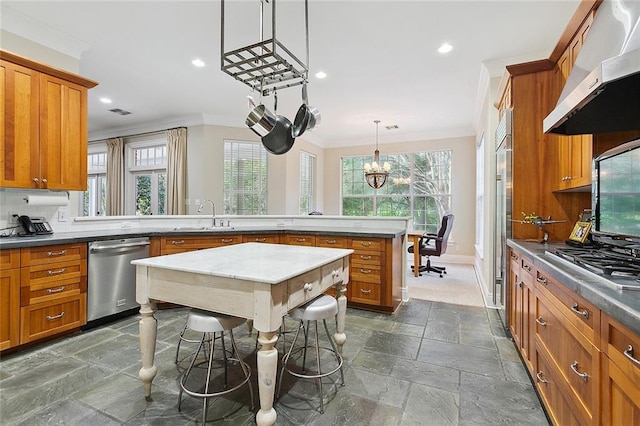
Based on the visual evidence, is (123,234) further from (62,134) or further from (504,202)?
(504,202)

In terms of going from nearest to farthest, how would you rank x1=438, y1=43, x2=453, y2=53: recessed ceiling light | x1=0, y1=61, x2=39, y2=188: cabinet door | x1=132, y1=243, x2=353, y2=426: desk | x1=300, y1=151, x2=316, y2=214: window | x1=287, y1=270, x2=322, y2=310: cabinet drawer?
x1=132, y1=243, x2=353, y2=426: desk → x1=287, y1=270, x2=322, y2=310: cabinet drawer → x1=0, y1=61, x2=39, y2=188: cabinet door → x1=438, y1=43, x2=453, y2=53: recessed ceiling light → x1=300, y1=151, x2=316, y2=214: window

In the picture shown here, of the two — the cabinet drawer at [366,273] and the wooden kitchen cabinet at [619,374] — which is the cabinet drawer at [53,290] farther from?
the wooden kitchen cabinet at [619,374]

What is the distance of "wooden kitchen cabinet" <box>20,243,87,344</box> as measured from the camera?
7.80 feet

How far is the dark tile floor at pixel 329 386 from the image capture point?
5.42 feet

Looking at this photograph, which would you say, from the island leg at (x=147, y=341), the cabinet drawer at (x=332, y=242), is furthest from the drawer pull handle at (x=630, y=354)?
the cabinet drawer at (x=332, y=242)

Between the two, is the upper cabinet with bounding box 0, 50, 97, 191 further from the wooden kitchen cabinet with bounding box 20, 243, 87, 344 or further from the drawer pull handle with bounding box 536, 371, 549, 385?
the drawer pull handle with bounding box 536, 371, 549, 385

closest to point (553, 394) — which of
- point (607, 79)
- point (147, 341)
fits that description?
point (607, 79)

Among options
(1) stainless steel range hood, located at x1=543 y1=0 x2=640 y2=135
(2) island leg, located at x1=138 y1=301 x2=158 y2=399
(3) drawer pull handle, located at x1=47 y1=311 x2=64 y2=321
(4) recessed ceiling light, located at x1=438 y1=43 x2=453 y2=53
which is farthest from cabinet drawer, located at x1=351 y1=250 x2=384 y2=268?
(3) drawer pull handle, located at x1=47 y1=311 x2=64 y2=321

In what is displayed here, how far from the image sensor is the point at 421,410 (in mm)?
1727

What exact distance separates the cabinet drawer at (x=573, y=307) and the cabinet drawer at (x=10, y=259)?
11.8 feet

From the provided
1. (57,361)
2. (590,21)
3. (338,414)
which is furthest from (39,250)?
(590,21)

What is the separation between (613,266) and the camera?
1.33 meters

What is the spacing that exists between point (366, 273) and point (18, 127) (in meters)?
3.52

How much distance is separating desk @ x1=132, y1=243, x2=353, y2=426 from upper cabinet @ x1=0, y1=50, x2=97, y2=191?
6.36ft
